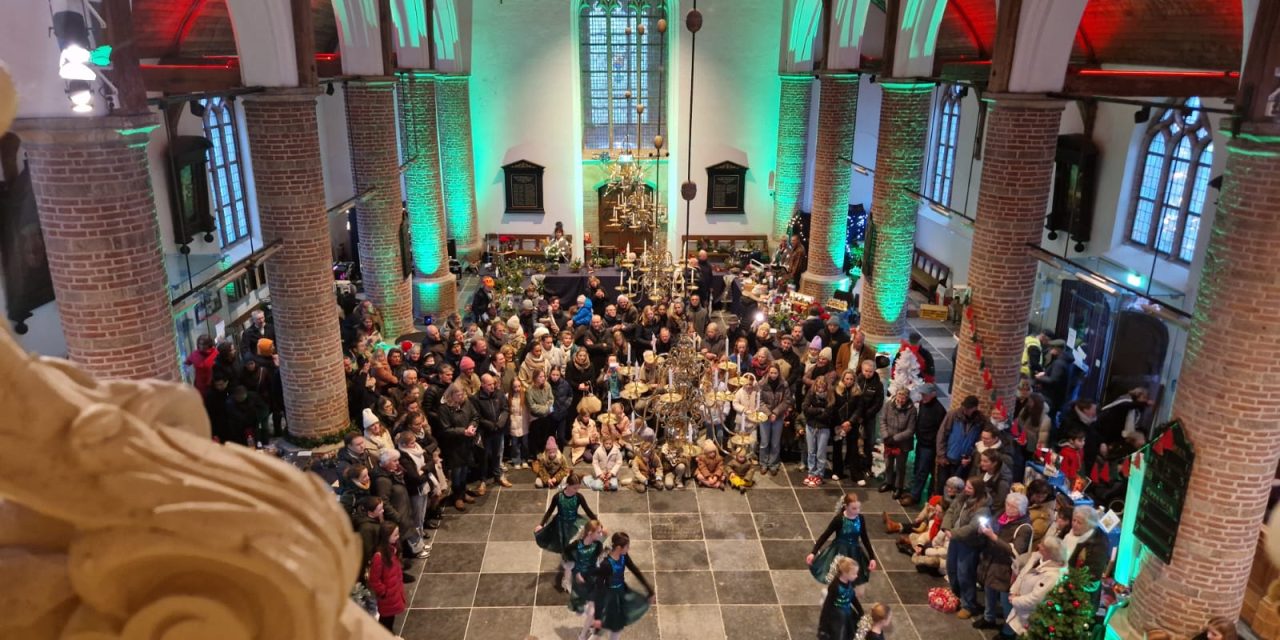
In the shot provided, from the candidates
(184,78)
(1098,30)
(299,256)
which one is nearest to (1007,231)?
(1098,30)

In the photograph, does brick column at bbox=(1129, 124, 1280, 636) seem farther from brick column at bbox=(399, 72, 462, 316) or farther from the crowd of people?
brick column at bbox=(399, 72, 462, 316)

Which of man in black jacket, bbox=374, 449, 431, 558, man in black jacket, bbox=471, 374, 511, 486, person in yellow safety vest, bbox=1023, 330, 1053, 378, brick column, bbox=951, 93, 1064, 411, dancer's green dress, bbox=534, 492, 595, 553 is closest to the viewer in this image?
man in black jacket, bbox=374, 449, 431, 558

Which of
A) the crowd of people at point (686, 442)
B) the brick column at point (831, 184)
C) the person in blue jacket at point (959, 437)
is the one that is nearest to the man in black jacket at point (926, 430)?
the crowd of people at point (686, 442)

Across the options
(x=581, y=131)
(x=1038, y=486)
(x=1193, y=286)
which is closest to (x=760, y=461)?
(x=1038, y=486)

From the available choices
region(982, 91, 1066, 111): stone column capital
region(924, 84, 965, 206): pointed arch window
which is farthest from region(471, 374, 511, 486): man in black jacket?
region(924, 84, 965, 206): pointed arch window

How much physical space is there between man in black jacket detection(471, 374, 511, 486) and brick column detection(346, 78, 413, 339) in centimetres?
495

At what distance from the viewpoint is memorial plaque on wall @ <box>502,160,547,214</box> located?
22.3 metres

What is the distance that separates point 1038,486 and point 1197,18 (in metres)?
7.23

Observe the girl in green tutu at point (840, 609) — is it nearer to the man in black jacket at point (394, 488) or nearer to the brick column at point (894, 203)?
the man in black jacket at point (394, 488)

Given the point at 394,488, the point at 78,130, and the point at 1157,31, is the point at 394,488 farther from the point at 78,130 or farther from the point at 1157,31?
the point at 1157,31

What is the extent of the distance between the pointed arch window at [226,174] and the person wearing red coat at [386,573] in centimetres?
1069

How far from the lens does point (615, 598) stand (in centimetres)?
765

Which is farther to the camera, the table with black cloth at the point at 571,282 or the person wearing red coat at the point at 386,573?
A: the table with black cloth at the point at 571,282

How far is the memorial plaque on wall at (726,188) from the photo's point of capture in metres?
22.5
